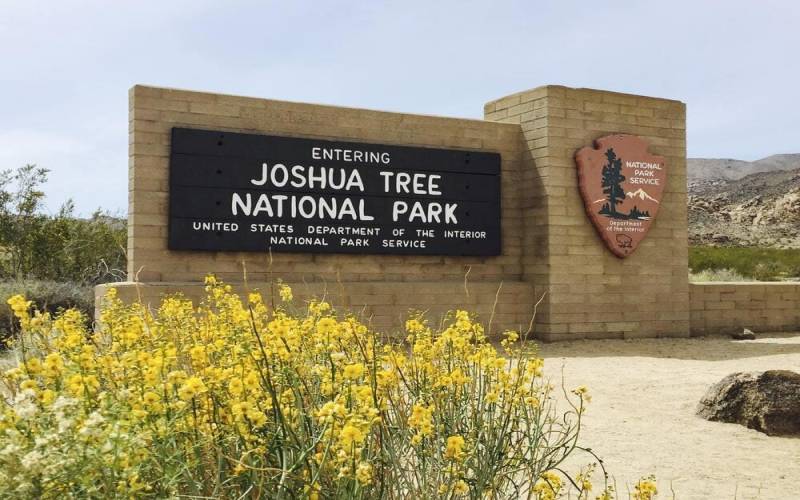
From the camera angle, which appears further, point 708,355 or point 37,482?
point 708,355

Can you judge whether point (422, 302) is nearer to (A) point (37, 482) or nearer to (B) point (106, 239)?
(B) point (106, 239)

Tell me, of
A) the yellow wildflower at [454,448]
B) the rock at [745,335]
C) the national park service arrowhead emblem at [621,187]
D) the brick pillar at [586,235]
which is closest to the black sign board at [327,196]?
the brick pillar at [586,235]

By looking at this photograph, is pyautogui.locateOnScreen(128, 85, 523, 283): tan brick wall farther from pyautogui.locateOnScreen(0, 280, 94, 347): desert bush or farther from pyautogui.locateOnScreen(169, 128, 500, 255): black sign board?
pyautogui.locateOnScreen(0, 280, 94, 347): desert bush

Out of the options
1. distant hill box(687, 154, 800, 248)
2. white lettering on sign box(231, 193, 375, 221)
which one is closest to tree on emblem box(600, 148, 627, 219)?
white lettering on sign box(231, 193, 375, 221)

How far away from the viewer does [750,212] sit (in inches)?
2208

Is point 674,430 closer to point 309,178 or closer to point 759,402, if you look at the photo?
point 759,402

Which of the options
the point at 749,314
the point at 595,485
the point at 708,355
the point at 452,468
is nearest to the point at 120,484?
the point at 452,468

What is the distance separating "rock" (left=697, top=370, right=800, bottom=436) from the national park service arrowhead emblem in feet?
19.9

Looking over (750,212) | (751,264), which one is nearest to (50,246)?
(751,264)

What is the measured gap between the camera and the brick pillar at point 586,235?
1331cm

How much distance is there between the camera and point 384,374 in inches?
137

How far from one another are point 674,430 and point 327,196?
636 centimetres

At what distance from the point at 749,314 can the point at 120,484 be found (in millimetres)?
14490

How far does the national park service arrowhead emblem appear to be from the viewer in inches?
531
